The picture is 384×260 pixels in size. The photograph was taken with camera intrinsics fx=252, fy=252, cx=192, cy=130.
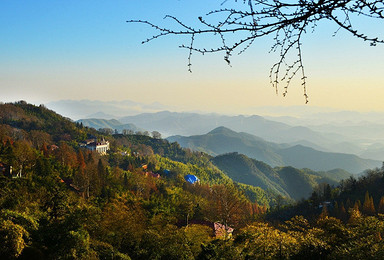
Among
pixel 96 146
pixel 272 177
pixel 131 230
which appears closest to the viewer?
pixel 131 230

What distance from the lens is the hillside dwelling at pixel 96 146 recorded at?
158 feet

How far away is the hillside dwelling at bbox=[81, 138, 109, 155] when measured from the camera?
48119 millimetres

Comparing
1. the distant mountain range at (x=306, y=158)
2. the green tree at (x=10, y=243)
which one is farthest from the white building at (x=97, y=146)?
the distant mountain range at (x=306, y=158)

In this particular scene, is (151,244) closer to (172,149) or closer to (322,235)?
(322,235)

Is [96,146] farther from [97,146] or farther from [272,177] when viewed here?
[272,177]

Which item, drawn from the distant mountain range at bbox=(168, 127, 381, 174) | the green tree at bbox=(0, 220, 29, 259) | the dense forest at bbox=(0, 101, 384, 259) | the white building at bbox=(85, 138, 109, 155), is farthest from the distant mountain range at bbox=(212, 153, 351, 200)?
the green tree at bbox=(0, 220, 29, 259)

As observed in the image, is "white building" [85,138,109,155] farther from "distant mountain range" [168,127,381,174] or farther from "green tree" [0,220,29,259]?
"distant mountain range" [168,127,381,174]

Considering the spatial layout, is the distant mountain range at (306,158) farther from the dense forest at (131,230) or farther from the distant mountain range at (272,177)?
the dense forest at (131,230)

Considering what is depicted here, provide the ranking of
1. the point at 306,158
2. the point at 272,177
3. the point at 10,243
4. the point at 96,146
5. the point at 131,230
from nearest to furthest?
the point at 10,243
the point at 131,230
the point at 96,146
the point at 272,177
the point at 306,158

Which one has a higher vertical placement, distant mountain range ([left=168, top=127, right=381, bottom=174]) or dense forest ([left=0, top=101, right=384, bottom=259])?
dense forest ([left=0, top=101, right=384, bottom=259])

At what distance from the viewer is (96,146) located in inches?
1896

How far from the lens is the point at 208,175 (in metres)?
62.4

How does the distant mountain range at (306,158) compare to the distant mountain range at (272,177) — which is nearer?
the distant mountain range at (272,177)

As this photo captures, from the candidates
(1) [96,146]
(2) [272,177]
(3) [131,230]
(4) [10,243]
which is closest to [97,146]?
(1) [96,146]
